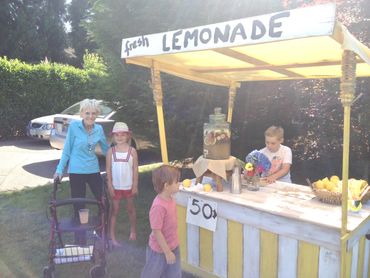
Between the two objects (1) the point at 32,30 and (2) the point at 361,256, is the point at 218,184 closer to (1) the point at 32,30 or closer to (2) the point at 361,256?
(2) the point at 361,256

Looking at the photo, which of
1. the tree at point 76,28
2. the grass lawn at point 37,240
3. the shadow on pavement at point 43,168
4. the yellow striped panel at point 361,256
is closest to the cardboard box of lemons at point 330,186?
the yellow striped panel at point 361,256

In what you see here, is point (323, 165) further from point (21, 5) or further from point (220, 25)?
point (21, 5)

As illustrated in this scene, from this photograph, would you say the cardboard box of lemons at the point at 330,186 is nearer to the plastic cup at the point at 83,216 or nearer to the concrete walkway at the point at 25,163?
the plastic cup at the point at 83,216

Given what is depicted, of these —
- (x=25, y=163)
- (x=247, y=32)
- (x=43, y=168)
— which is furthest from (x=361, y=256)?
(x=25, y=163)

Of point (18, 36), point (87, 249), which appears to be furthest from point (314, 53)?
point (18, 36)

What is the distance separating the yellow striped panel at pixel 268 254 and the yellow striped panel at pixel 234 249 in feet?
0.63

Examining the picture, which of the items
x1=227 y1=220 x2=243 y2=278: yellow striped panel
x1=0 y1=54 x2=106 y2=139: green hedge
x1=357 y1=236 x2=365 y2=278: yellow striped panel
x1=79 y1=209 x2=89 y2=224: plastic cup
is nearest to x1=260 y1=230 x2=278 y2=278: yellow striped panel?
x1=227 y1=220 x2=243 y2=278: yellow striped panel

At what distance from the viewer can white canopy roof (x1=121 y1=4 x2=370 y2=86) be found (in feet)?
6.79

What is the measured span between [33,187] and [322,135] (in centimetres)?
512

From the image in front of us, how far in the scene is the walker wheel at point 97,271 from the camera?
3.44 metres

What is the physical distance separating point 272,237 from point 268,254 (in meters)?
0.15

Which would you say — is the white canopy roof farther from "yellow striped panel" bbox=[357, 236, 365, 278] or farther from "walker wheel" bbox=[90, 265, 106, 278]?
"walker wheel" bbox=[90, 265, 106, 278]

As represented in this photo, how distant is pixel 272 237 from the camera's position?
2.85 m

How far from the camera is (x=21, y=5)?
80.0 feet
